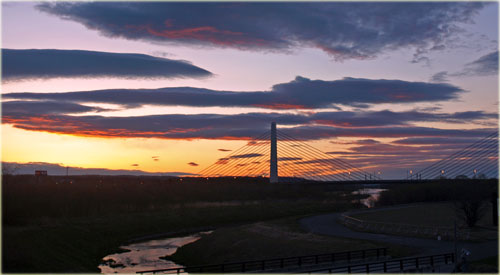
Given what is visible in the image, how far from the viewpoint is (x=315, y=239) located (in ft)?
157

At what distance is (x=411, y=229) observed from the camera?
170ft

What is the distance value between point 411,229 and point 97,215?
150 ft

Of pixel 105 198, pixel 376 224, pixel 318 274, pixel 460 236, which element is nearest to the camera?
pixel 318 274

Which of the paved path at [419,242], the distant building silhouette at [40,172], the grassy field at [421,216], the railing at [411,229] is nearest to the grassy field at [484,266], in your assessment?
the paved path at [419,242]

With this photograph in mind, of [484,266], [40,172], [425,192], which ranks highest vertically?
[40,172]

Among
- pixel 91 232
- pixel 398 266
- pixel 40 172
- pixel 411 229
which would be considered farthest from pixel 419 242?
pixel 40 172

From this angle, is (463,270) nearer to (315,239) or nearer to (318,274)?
(318,274)

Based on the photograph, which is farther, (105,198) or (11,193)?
(105,198)

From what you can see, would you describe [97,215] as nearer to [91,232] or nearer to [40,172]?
[91,232]

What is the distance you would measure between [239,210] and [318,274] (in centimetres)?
6371

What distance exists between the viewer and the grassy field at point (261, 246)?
42.4 m

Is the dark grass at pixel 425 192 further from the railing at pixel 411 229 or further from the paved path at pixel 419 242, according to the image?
the paved path at pixel 419 242

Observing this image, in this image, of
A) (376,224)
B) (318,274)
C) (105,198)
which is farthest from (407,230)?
(105,198)

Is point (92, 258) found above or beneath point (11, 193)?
beneath
